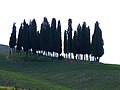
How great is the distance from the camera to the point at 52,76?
270 feet

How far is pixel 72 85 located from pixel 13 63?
39.2m

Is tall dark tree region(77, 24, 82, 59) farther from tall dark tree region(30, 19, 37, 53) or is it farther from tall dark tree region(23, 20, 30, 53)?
tall dark tree region(23, 20, 30, 53)

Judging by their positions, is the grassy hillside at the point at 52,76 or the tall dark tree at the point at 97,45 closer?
the grassy hillside at the point at 52,76

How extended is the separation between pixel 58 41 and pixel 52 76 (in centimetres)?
4039

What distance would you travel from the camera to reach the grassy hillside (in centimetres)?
6525

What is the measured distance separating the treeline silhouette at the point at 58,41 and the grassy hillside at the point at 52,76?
7.41 m

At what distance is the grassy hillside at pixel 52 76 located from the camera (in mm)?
65250

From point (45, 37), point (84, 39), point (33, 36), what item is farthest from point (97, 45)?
point (33, 36)

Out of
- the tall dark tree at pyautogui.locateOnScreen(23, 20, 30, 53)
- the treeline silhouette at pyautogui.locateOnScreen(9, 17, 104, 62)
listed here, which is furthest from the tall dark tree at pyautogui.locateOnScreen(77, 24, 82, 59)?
the tall dark tree at pyautogui.locateOnScreen(23, 20, 30, 53)

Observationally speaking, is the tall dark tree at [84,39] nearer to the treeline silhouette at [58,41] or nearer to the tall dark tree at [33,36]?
the treeline silhouette at [58,41]

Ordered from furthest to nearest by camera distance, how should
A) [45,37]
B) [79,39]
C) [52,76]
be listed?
[79,39] < [45,37] < [52,76]

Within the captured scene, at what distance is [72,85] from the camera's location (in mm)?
70812

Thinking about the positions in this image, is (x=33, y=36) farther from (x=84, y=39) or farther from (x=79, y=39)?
(x=84, y=39)

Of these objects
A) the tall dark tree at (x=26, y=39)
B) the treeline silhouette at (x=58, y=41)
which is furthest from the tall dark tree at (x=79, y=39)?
the tall dark tree at (x=26, y=39)
